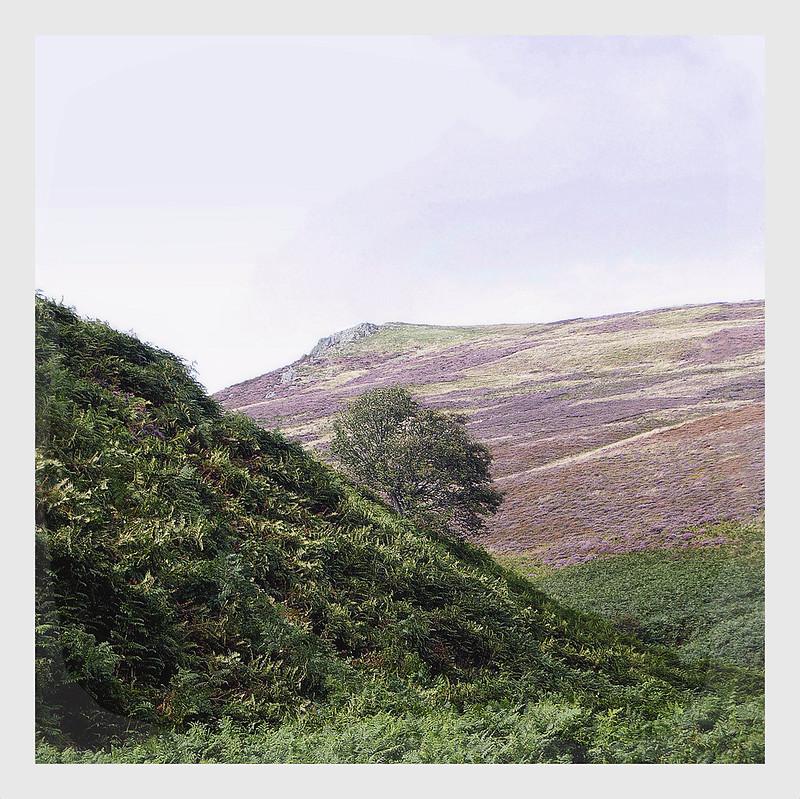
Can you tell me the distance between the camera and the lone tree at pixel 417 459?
4.80 meters

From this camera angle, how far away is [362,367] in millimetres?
4844

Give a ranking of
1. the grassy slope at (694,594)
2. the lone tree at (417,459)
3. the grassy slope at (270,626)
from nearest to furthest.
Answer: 1. the grassy slope at (270,626)
2. the grassy slope at (694,594)
3. the lone tree at (417,459)

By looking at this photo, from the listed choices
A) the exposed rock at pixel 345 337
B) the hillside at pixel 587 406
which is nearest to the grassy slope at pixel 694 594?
the hillside at pixel 587 406

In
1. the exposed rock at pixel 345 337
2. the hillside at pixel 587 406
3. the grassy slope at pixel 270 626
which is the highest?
the exposed rock at pixel 345 337

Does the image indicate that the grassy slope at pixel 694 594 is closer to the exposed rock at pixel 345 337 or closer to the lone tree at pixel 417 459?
the lone tree at pixel 417 459

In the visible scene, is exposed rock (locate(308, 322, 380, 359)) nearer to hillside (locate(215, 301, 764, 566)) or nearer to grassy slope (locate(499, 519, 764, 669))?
hillside (locate(215, 301, 764, 566))

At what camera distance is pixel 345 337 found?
4.91m

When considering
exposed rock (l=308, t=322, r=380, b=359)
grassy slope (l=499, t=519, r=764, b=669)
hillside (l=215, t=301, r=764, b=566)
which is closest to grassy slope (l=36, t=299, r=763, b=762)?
grassy slope (l=499, t=519, r=764, b=669)

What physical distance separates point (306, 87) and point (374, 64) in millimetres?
391

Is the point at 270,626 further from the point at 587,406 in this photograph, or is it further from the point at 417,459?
the point at 587,406

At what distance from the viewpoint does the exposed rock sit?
4891 millimetres

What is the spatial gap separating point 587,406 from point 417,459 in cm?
96

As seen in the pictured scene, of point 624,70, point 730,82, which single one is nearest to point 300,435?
point 624,70

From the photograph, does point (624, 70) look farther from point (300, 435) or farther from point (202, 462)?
point (202, 462)
